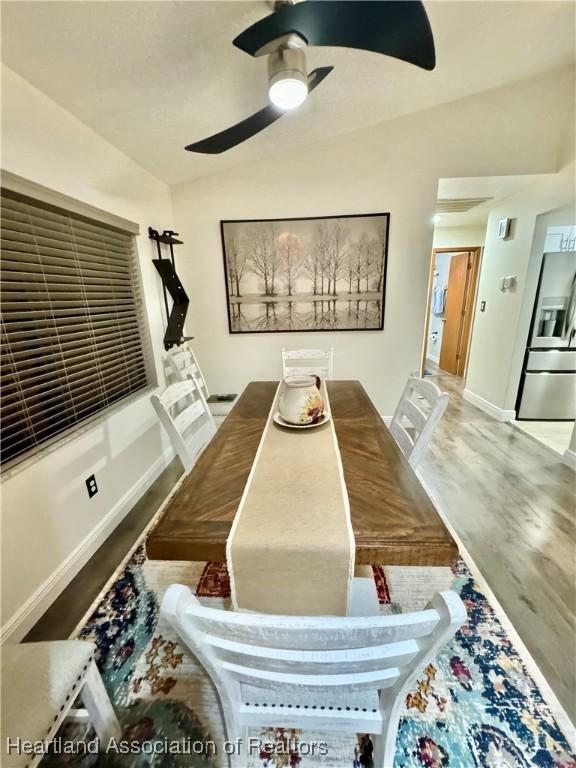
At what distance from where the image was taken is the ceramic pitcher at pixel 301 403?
1.36 m

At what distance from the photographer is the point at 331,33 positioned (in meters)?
1.09

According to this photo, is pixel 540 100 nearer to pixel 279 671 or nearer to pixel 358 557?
pixel 358 557

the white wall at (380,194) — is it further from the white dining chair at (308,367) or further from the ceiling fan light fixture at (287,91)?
the ceiling fan light fixture at (287,91)

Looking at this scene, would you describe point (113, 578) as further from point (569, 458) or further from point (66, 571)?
point (569, 458)

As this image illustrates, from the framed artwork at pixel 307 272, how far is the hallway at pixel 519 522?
1472 mm

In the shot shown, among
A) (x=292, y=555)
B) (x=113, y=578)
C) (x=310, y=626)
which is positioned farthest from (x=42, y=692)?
(x=113, y=578)

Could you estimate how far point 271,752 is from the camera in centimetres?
100

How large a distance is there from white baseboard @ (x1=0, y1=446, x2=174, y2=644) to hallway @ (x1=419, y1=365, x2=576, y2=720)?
2.13 meters

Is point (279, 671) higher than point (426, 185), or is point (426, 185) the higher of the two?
point (426, 185)

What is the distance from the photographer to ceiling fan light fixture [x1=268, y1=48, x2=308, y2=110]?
4.16 ft

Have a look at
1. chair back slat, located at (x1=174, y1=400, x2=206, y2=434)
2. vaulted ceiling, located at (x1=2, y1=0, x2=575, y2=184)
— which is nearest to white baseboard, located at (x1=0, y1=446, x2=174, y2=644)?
chair back slat, located at (x1=174, y1=400, x2=206, y2=434)

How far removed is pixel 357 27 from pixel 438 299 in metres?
5.71

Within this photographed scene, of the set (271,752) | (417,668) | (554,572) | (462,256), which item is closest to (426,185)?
(462,256)

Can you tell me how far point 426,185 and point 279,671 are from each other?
3440 millimetres
